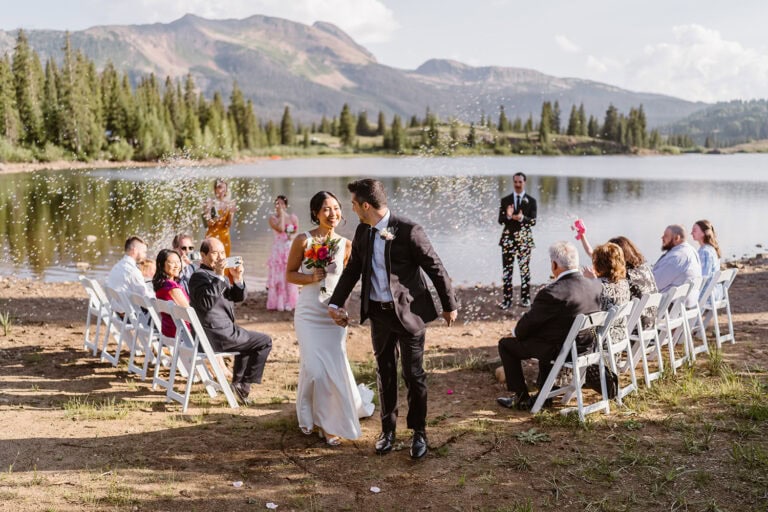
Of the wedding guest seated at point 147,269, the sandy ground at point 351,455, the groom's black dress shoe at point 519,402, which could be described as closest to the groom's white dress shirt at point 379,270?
the sandy ground at point 351,455

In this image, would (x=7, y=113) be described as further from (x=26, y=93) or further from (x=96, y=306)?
(x=96, y=306)

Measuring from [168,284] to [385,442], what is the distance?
11.6 ft

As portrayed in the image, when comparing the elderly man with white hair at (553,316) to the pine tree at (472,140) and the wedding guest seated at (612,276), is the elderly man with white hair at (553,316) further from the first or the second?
the pine tree at (472,140)

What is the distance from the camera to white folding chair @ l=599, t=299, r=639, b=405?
6898 mm

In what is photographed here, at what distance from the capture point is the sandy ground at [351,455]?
514cm

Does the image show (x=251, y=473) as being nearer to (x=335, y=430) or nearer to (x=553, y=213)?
(x=335, y=430)

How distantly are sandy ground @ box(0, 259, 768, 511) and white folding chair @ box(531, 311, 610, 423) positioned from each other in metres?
0.16

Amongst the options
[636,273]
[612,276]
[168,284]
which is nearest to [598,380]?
[612,276]

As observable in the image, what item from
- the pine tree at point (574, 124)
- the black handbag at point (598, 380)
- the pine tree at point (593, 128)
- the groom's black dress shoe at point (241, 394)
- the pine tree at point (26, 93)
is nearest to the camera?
the black handbag at point (598, 380)

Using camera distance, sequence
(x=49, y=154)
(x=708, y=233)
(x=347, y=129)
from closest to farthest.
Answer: (x=708, y=233), (x=49, y=154), (x=347, y=129)

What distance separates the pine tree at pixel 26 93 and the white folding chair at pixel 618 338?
96.1m

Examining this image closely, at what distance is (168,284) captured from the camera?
8.03 m

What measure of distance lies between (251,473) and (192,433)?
3.79 feet

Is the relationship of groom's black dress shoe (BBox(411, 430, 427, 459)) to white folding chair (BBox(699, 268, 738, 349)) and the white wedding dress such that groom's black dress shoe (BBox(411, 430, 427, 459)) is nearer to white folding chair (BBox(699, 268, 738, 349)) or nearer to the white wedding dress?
the white wedding dress
